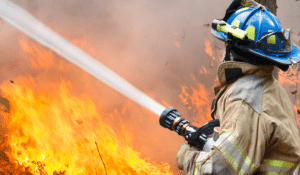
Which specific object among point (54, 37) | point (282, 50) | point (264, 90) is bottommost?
point (54, 37)

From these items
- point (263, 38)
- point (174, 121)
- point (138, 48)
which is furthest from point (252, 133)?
point (138, 48)

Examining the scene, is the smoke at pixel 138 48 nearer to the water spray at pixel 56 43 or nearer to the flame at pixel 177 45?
the flame at pixel 177 45

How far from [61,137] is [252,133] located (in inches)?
179

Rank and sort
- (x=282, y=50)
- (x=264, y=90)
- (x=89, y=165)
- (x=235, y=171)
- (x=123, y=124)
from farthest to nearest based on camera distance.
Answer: (x=123, y=124) → (x=89, y=165) → (x=282, y=50) → (x=264, y=90) → (x=235, y=171)

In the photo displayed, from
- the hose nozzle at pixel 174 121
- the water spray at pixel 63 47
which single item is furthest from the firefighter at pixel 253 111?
the water spray at pixel 63 47

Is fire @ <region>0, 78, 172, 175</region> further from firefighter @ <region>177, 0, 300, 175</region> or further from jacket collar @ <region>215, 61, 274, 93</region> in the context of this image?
jacket collar @ <region>215, 61, 274, 93</region>

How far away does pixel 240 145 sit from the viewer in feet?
4.55

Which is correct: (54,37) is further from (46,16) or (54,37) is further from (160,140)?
(160,140)

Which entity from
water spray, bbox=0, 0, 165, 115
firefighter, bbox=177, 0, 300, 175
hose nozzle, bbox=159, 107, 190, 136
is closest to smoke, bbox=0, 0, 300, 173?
water spray, bbox=0, 0, 165, 115

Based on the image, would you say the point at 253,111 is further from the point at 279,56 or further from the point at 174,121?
the point at 174,121

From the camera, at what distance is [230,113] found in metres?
1.49

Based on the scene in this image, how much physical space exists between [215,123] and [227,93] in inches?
11.6

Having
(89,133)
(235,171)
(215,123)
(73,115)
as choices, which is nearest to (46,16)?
(73,115)

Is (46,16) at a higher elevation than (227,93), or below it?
below
